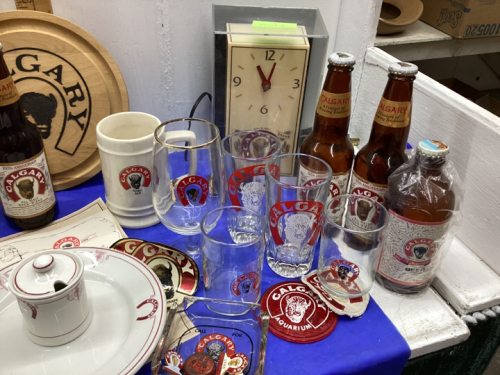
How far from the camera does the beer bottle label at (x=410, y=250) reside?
0.58 meters

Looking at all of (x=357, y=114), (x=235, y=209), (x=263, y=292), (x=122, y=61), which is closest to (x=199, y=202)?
(x=235, y=209)

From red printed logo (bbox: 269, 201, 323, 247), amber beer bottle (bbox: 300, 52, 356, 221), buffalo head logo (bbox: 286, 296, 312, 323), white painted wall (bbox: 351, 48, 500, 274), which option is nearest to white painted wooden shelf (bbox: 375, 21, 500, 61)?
white painted wall (bbox: 351, 48, 500, 274)

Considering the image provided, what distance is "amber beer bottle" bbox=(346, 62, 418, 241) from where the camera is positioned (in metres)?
0.63

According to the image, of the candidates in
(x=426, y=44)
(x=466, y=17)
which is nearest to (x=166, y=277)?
(x=426, y=44)

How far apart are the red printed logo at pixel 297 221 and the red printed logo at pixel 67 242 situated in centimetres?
33

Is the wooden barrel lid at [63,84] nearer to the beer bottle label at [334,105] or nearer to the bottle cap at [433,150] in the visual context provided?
the beer bottle label at [334,105]

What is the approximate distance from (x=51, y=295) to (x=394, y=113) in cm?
53

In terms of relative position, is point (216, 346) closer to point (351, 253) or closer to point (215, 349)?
point (215, 349)

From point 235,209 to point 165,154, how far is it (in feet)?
0.46

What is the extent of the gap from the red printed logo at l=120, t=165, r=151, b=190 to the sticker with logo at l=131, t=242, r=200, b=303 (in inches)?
4.0

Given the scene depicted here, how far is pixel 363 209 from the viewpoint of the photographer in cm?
66

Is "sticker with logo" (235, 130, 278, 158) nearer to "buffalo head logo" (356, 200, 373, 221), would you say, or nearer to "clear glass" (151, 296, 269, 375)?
"buffalo head logo" (356, 200, 373, 221)

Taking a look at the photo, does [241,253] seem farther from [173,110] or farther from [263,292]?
[173,110]

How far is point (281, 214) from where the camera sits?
642mm
